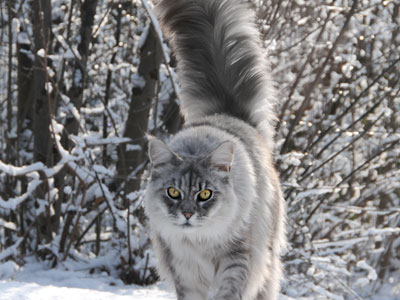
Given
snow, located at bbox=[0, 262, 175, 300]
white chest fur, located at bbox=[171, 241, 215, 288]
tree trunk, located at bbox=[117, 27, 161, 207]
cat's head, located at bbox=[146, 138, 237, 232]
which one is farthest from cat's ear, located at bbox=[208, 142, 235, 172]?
tree trunk, located at bbox=[117, 27, 161, 207]

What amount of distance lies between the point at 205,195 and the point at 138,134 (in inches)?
129

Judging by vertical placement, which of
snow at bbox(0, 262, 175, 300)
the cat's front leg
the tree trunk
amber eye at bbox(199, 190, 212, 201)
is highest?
the tree trunk

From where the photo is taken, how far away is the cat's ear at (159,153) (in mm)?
3555

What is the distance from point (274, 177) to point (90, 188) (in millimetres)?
2750

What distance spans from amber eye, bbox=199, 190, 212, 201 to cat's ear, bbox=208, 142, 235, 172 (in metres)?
0.16

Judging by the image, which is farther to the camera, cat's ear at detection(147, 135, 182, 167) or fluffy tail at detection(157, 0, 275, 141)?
fluffy tail at detection(157, 0, 275, 141)

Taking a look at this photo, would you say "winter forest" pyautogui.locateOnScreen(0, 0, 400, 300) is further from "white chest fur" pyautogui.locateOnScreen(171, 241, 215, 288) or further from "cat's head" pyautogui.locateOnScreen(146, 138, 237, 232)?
"white chest fur" pyautogui.locateOnScreen(171, 241, 215, 288)

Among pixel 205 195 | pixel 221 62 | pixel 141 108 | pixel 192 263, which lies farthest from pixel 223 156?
pixel 141 108

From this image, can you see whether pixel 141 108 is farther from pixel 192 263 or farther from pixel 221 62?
pixel 192 263

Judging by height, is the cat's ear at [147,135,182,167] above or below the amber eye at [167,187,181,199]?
above

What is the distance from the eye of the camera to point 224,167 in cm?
353

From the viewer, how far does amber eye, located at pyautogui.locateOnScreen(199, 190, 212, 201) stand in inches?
137

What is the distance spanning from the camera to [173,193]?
11.4 ft

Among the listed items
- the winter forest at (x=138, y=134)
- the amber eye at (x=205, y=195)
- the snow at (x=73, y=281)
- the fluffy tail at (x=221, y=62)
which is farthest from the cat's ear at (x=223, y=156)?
the winter forest at (x=138, y=134)
